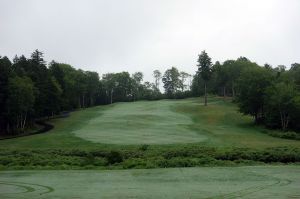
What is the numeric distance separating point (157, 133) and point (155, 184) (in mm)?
44680

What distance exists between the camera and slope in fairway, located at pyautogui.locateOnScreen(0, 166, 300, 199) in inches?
928

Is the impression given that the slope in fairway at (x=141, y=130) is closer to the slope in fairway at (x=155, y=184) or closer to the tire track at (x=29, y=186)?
the slope in fairway at (x=155, y=184)

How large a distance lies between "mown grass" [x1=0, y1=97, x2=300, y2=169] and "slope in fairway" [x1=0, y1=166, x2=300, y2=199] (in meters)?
7.12

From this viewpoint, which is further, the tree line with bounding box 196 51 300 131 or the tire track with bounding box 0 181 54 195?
the tree line with bounding box 196 51 300 131

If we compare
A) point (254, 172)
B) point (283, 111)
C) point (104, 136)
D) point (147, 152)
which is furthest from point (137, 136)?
point (254, 172)

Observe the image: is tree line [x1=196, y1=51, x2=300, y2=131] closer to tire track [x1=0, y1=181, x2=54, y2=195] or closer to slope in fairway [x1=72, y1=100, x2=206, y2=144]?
slope in fairway [x1=72, y1=100, x2=206, y2=144]

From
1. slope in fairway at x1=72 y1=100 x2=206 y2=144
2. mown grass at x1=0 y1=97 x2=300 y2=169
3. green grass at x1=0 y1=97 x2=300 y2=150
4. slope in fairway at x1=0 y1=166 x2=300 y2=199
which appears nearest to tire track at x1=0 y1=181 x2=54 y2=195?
slope in fairway at x1=0 y1=166 x2=300 y2=199

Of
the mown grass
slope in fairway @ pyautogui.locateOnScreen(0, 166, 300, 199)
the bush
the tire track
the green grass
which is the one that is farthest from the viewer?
the green grass

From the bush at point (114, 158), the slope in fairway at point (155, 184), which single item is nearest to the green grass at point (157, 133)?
the bush at point (114, 158)

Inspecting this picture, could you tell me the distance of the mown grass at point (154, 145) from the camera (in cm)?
4362

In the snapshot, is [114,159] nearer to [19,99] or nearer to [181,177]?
[181,177]

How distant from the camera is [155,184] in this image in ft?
92.9

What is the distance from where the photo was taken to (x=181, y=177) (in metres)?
31.8

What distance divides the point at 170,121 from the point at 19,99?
29107 mm
